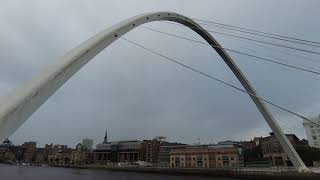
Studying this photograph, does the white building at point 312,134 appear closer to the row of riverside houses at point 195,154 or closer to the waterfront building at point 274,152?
the row of riverside houses at point 195,154

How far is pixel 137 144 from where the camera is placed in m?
152

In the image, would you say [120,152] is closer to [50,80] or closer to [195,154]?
[195,154]

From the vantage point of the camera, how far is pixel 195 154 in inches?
4188

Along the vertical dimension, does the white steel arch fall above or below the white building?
below

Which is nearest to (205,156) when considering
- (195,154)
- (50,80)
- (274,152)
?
A: (195,154)

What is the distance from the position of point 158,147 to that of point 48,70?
137624mm

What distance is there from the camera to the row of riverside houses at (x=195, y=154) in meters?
87.3

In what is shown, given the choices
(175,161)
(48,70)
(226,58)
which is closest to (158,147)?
(175,161)

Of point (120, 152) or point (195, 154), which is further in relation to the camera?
→ point (120, 152)

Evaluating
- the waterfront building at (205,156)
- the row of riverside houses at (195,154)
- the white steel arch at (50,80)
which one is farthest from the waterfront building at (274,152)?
the white steel arch at (50,80)

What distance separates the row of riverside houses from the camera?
286ft

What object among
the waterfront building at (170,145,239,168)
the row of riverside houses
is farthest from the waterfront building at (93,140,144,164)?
the waterfront building at (170,145,239,168)

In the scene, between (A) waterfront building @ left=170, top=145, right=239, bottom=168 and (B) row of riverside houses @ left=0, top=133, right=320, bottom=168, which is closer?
(B) row of riverside houses @ left=0, top=133, right=320, bottom=168

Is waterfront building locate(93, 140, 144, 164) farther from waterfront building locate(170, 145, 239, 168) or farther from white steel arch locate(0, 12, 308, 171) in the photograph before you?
white steel arch locate(0, 12, 308, 171)
